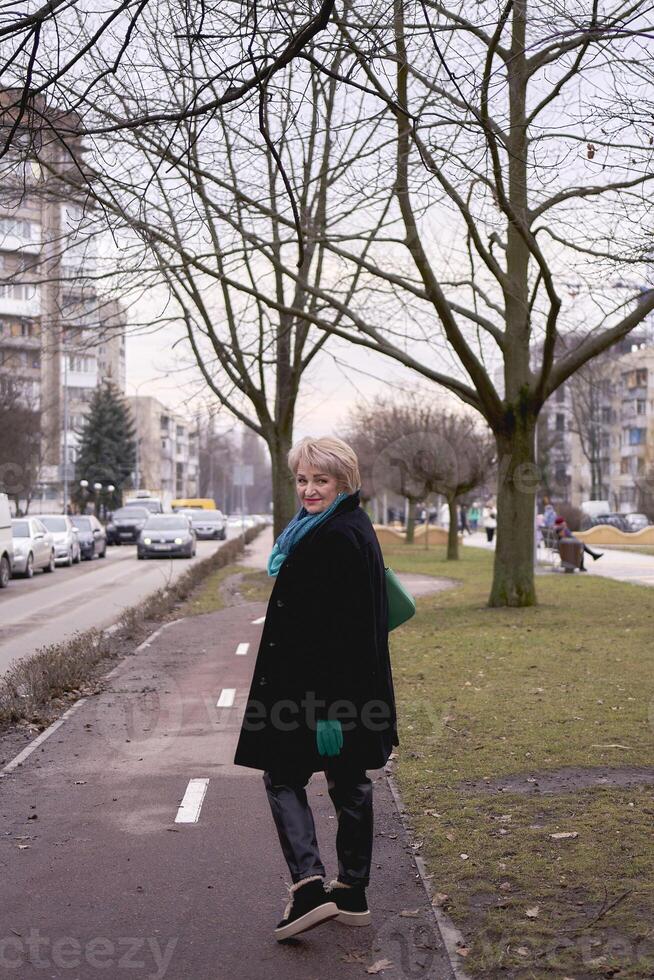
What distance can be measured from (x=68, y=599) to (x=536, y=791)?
18496mm

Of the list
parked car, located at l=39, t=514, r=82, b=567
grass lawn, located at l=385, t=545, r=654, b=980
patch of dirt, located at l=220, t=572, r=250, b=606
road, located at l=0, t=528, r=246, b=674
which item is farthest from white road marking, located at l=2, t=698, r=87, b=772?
parked car, located at l=39, t=514, r=82, b=567

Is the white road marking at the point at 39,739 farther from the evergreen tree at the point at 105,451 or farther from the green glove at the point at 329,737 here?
the evergreen tree at the point at 105,451

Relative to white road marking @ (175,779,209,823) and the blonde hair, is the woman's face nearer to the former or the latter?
the blonde hair

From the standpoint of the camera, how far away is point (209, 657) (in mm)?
14203

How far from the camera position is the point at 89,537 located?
4303 cm

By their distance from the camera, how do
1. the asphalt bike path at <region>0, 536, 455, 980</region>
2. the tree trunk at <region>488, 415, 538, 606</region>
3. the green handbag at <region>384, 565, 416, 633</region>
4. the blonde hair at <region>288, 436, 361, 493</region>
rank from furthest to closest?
the tree trunk at <region>488, 415, 538, 606</region>
the green handbag at <region>384, 565, 416, 633</region>
the blonde hair at <region>288, 436, 361, 493</region>
the asphalt bike path at <region>0, 536, 455, 980</region>

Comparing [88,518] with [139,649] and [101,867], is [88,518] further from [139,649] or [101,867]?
[101,867]

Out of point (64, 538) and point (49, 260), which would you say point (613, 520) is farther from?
point (49, 260)

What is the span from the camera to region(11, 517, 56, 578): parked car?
31859 millimetres

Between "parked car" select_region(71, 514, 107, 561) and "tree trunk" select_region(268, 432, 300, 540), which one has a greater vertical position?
"tree trunk" select_region(268, 432, 300, 540)

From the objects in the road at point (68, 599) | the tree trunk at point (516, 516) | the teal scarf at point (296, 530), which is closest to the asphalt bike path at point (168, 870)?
the teal scarf at point (296, 530)

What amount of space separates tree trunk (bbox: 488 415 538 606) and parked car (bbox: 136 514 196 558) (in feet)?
80.6

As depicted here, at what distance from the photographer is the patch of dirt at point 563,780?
23.6 ft

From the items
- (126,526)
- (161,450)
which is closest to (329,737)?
(126,526)
